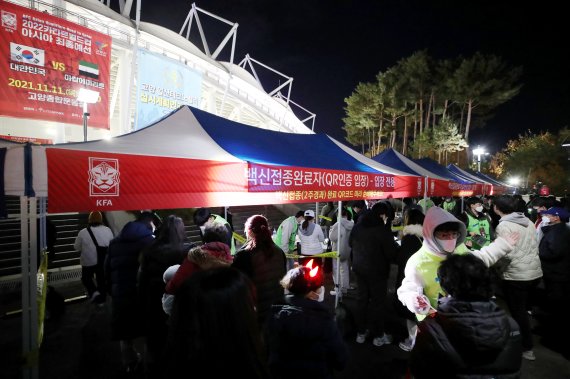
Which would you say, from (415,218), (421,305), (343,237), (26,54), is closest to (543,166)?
(343,237)

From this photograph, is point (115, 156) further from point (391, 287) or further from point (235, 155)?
point (391, 287)

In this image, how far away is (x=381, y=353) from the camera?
12.5ft

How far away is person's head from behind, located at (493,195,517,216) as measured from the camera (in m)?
3.54

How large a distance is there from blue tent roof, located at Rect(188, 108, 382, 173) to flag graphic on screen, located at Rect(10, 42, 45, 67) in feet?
29.0

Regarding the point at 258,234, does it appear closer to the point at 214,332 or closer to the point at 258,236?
the point at 258,236

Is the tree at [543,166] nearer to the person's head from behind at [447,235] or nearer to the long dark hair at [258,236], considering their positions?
the person's head from behind at [447,235]

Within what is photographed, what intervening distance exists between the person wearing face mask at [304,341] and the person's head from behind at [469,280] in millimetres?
720

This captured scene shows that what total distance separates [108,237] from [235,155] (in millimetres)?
3658

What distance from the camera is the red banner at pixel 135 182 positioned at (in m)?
1.97

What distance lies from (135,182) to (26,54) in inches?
415

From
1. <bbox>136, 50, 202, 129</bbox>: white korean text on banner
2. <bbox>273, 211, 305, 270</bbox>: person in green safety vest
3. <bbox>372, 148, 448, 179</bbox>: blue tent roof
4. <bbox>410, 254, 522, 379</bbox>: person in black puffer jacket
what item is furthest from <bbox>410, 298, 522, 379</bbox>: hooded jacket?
<bbox>136, 50, 202, 129</bbox>: white korean text on banner

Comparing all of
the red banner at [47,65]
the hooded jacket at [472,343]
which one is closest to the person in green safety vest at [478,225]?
the hooded jacket at [472,343]

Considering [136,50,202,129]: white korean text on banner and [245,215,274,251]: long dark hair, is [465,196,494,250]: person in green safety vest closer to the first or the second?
[245,215,274,251]: long dark hair

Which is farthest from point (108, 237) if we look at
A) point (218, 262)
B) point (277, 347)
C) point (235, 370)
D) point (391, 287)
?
point (391, 287)
